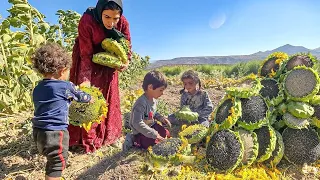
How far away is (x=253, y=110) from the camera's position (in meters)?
2.82

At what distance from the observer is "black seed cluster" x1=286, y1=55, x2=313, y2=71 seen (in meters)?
3.17

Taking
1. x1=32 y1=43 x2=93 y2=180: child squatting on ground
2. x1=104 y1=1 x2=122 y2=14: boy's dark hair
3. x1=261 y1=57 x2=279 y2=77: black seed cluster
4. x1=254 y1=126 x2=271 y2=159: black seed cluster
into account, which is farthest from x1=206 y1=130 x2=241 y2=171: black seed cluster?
x1=104 y1=1 x2=122 y2=14: boy's dark hair

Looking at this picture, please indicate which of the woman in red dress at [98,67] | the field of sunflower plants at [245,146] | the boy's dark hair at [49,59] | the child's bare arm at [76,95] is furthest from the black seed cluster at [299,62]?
the boy's dark hair at [49,59]

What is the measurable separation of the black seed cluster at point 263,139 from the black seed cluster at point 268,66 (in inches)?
31.0

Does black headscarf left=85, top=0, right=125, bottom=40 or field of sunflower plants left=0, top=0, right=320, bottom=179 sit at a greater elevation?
black headscarf left=85, top=0, right=125, bottom=40

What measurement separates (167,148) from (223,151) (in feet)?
1.56

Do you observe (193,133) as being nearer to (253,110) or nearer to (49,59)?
(253,110)

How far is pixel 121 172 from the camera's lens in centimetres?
273

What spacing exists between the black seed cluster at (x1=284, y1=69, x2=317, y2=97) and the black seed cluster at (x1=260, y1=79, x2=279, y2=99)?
0.36 feet

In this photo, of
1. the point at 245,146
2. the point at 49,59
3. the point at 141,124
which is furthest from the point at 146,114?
the point at 49,59

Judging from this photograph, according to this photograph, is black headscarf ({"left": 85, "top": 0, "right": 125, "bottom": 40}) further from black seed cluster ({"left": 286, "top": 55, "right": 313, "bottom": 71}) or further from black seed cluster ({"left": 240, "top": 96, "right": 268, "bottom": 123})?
black seed cluster ({"left": 286, "top": 55, "right": 313, "bottom": 71})

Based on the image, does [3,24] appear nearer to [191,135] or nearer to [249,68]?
[191,135]

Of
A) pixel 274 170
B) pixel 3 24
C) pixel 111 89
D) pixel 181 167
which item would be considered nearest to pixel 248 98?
pixel 274 170

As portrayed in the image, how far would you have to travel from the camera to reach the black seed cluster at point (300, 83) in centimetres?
294
